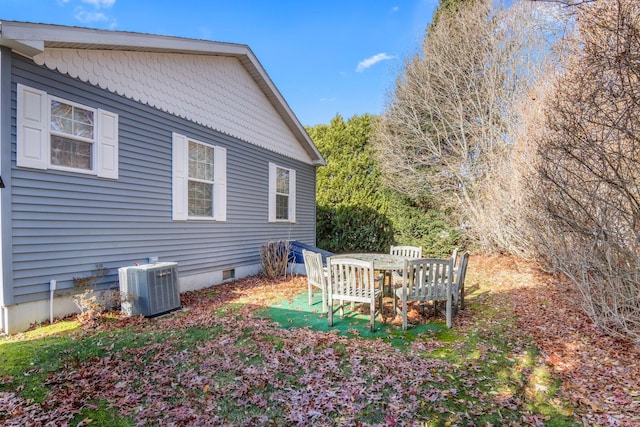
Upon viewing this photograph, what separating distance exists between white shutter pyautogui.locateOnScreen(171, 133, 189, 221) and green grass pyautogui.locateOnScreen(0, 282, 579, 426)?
2452 mm

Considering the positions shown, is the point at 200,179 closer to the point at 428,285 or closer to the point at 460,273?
the point at 428,285

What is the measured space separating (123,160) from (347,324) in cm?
466

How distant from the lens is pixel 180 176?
6.55 metres

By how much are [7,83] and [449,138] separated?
39.4 ft

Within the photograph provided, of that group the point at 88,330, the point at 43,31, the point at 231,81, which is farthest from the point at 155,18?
the point at 88,330

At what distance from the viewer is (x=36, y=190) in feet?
14.3

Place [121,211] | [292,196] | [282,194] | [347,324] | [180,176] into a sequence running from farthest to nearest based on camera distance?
[292,196], [282,194], [180,176], [121,211], [347,324]

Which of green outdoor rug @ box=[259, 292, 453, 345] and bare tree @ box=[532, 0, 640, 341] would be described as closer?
bare tree @ box=[532, 0, 640, 341]

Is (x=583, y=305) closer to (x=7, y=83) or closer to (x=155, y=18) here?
(x=7, y=83)

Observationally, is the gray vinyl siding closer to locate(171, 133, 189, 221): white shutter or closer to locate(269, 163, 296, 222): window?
locate(171, 133, 189, 221): white shutter

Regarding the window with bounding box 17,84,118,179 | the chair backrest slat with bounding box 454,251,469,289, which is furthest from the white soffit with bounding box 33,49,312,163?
the chair backrest slat with bounding box 454,251,469,289

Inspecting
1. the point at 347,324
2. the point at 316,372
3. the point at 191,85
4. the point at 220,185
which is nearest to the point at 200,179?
the point at 220,185

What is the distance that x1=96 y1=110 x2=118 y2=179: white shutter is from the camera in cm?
511

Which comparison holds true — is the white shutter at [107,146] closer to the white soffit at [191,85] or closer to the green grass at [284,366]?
the white soffit at [191,85]
